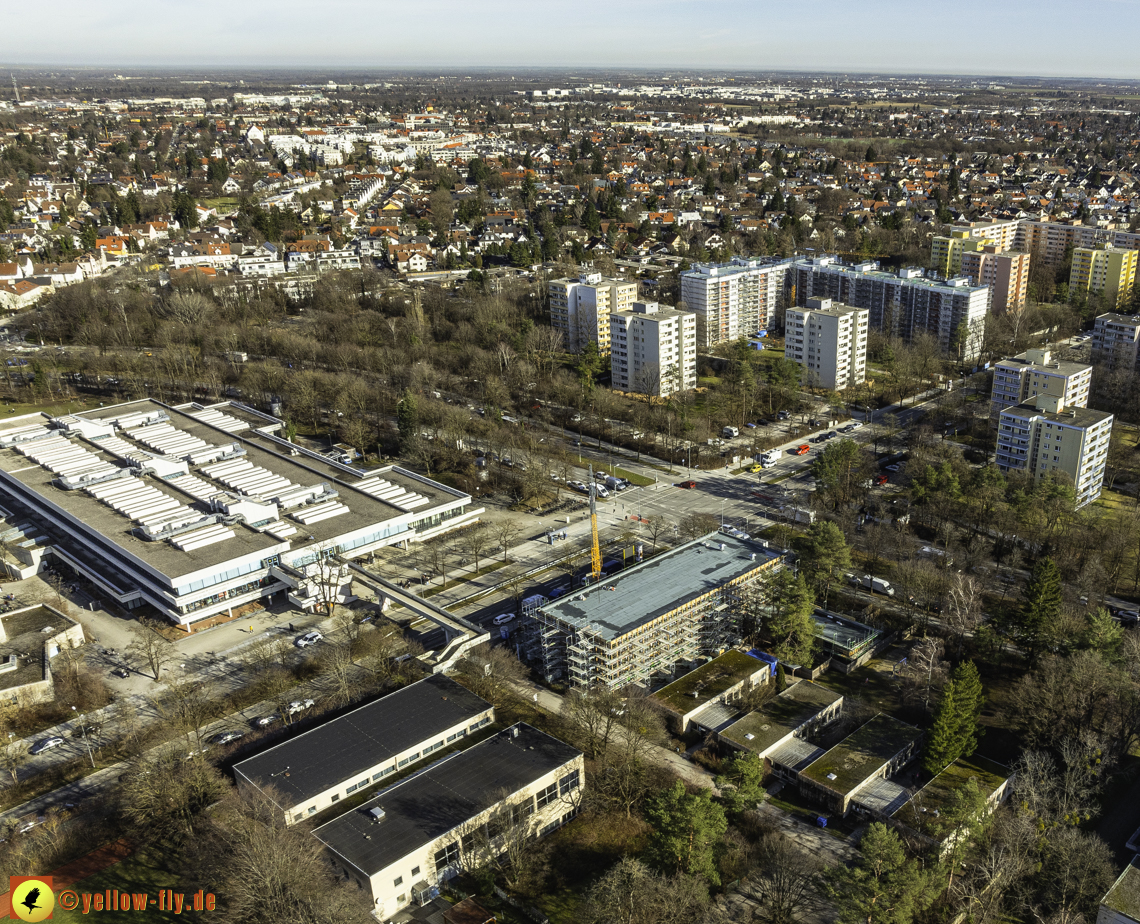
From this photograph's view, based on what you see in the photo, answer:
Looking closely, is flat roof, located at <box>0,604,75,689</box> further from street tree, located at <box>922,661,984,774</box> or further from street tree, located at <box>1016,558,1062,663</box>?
street tree, located at <box>1016,558,1062,663</box>

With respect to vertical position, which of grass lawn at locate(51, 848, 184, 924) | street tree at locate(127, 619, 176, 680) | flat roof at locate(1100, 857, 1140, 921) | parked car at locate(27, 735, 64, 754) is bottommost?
grass lawn at locate(51, 848, 184, 924)

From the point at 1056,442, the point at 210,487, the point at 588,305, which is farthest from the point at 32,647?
the point at 1056,442

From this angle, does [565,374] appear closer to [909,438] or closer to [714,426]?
[714,426]

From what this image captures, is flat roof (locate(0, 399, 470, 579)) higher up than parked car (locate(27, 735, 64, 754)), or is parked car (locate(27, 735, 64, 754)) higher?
flat roof (locate(0, 399, 470, 579))

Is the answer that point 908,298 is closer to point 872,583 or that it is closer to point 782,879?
point 872,583

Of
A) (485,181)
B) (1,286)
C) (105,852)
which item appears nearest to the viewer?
(105,852)

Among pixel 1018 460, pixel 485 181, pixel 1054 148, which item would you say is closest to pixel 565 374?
pixel 1018 460

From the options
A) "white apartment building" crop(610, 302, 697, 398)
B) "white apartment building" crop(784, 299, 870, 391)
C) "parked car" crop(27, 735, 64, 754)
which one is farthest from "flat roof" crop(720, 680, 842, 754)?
"white apartment building" crop(784, 299, 870, 391)
